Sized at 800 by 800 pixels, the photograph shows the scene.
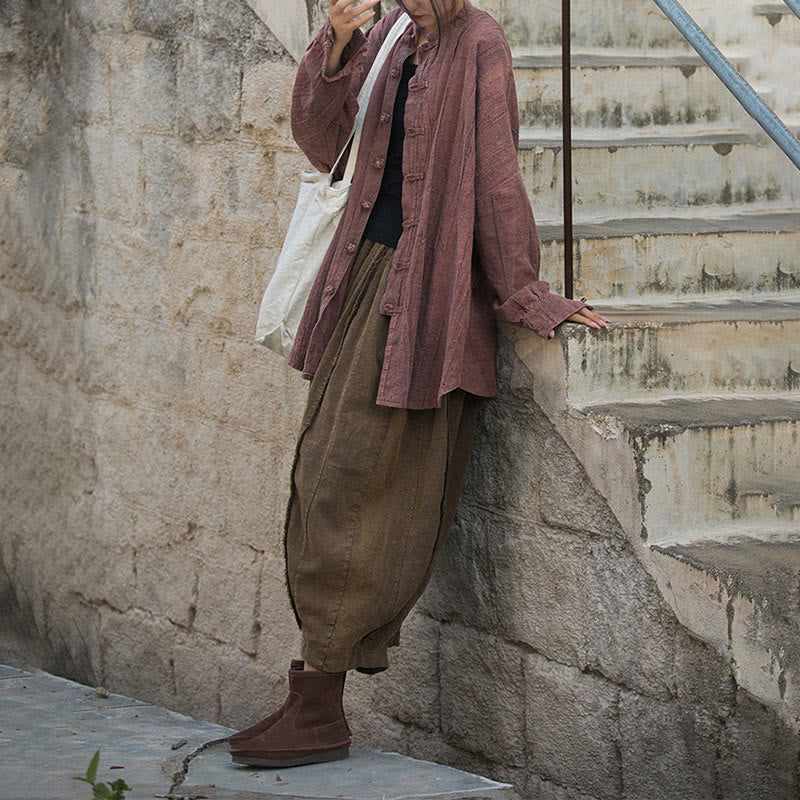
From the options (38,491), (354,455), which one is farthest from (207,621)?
(354,455)

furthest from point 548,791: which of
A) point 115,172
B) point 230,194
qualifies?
point 115,172

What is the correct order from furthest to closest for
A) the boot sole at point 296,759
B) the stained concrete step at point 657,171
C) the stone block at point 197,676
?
the stone block at point 197,676 → the stained concrete step at point 657,171 → the boot sole at point 296,759

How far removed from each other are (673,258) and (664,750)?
Result: 143 centimetres

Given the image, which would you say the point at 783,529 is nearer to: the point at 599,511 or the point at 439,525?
the point at 599,511

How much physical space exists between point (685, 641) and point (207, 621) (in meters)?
2.02

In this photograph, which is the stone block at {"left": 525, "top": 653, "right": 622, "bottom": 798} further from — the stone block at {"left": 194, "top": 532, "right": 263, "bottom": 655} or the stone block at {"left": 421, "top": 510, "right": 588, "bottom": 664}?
the stone block at {"left": 194, "top": 532, "right": 263, "bottom": 655}

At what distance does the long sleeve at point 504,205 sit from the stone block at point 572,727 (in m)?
0.81

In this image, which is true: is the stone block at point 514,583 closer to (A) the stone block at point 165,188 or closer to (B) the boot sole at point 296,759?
(B) the boot sole at point 296,759

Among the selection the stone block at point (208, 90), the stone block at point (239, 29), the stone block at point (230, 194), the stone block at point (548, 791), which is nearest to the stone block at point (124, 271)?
the stone block at point (230, 194)

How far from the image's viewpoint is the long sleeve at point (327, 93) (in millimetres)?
3412

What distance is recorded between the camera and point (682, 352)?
3551 mm

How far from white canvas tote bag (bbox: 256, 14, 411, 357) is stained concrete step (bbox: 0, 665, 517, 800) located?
3.47 ft

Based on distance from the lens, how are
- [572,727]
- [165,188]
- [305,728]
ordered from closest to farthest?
[572,727] → [305,728] → [165,188]

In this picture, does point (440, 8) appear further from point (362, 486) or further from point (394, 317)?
point (362, 486)
